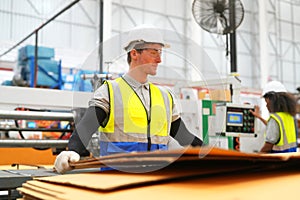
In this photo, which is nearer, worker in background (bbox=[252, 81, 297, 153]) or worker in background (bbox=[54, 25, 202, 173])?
worker in background (bbox=[54, 25, 202, 173])

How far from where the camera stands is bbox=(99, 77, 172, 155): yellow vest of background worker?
1.23 meters

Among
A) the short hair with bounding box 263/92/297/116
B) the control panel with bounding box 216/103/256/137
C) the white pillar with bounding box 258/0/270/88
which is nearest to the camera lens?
the control panel with bounding box 216/103/256/137

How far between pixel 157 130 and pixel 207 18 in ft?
7.30

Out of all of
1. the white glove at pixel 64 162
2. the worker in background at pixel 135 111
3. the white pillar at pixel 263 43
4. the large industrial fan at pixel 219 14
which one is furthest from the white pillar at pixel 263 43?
the white glove at pixel 64 162

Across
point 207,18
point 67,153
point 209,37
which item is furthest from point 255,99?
point 67,153

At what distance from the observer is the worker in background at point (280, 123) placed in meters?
3.31

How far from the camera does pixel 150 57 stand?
1294 millimetres

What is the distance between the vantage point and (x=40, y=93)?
205 centimetres

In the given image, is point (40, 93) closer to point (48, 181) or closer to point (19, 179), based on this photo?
point (19, 179)

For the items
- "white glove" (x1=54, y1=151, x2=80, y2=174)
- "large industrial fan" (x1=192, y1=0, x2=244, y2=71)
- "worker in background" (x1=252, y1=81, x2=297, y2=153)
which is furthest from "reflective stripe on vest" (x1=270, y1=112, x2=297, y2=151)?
"white glove" (x1=54, y1=151, x2=80, y2=174)

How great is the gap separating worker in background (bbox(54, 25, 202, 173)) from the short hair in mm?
2222

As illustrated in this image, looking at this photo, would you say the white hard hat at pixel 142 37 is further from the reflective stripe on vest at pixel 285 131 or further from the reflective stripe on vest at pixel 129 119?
the reflective stripe on vest at pixel 285 131

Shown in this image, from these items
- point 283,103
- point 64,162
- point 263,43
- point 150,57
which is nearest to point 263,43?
point 263,43

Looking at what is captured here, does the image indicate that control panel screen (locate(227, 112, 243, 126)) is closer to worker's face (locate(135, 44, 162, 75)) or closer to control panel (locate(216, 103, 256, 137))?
control panel (locate(216, 103, 256, 137))
